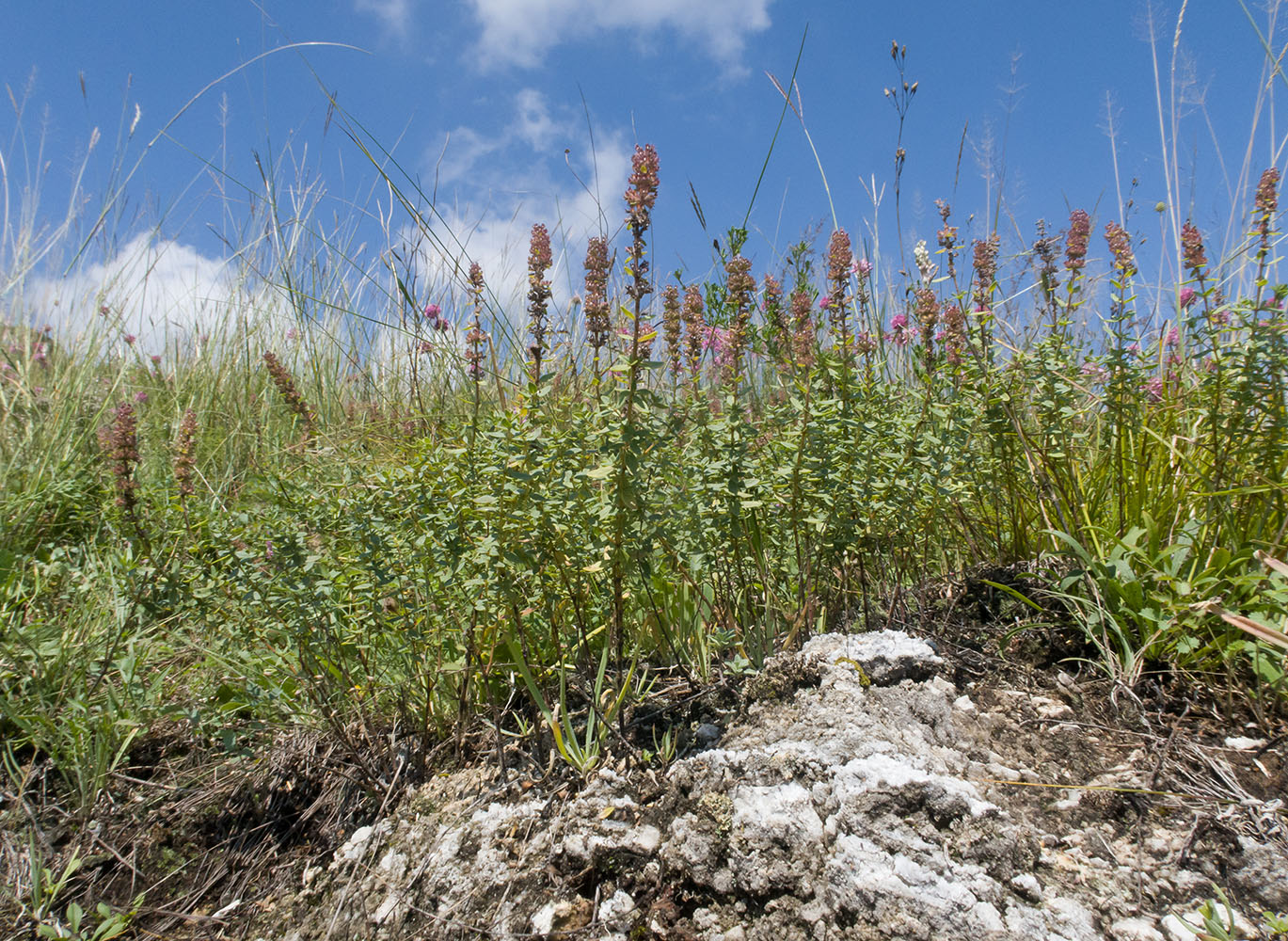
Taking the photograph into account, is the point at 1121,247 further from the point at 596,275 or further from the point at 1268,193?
the point at 596,275

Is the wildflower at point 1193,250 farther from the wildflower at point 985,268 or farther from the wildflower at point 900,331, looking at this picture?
the wildflower at point 900,331

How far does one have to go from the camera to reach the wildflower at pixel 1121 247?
2.16 m

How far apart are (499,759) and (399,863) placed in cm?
29

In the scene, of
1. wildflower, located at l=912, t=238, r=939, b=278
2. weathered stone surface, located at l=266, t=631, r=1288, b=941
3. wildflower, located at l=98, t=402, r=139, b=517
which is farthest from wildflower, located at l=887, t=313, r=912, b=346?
wildflower, located at l=98, t=402, r=139, b=517

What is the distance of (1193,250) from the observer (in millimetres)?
2117

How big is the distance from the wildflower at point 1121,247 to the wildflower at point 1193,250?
5.4 inches

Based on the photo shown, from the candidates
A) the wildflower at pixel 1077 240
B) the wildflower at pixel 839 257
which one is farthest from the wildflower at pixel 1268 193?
the wildflower at pixel 839 257

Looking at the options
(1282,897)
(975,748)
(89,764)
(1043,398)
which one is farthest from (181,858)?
(1043,398)

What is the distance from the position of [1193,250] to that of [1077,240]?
0.96 ft

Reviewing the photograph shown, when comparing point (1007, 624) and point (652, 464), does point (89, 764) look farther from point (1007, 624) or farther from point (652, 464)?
point (1007, 624)

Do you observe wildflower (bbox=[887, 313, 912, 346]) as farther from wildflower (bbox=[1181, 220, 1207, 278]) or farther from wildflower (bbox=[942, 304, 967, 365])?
→ wildflower (bbox=[1181, 220, 1207, 278])

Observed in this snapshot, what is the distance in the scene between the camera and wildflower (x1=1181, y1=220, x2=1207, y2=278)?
2109mm

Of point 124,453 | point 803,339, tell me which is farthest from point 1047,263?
point 124,453

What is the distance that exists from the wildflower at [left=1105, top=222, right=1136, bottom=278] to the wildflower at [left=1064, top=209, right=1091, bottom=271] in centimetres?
6
